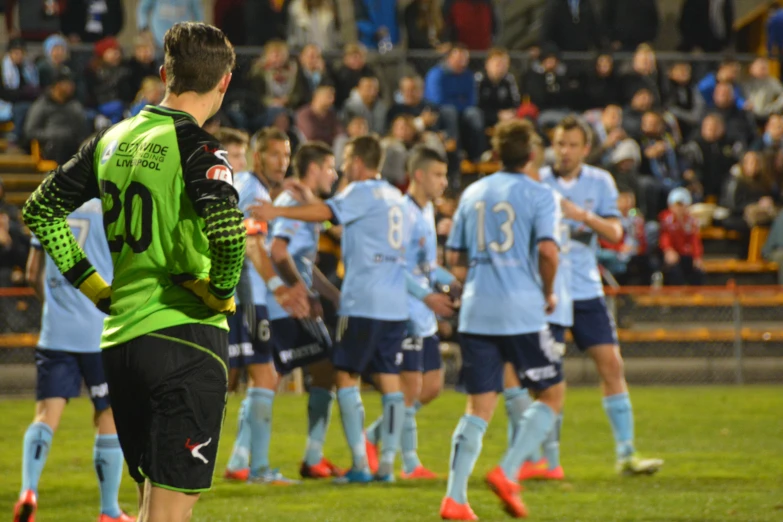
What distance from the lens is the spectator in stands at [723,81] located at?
2092cm

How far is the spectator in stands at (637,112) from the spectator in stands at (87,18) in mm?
7991

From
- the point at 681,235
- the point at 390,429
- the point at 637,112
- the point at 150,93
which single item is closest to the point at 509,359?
the point at 390,429

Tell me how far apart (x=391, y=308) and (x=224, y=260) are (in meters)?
4.67

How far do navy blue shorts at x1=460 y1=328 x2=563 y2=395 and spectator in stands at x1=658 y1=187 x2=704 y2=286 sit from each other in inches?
440

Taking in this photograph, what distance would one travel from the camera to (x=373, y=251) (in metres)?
8.72

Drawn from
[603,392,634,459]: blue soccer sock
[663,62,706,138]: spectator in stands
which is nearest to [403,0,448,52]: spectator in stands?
[663,62,706,138]: spectator in stands

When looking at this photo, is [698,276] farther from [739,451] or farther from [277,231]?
[277,231]

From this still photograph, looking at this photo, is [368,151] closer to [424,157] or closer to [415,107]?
[424,157]

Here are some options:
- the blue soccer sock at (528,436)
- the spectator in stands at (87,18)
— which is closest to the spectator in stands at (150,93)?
the spectator in stands at (87,18)

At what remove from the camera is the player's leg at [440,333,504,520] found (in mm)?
6961

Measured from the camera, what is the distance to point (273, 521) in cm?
709

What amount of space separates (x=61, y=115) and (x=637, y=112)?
8.80m

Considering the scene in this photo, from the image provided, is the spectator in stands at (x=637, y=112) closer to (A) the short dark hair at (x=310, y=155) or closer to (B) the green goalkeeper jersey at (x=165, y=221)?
(A) the short dark hair at (x=310, y=155)

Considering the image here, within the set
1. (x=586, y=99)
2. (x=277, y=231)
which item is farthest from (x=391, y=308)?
(x=586, y=99)
